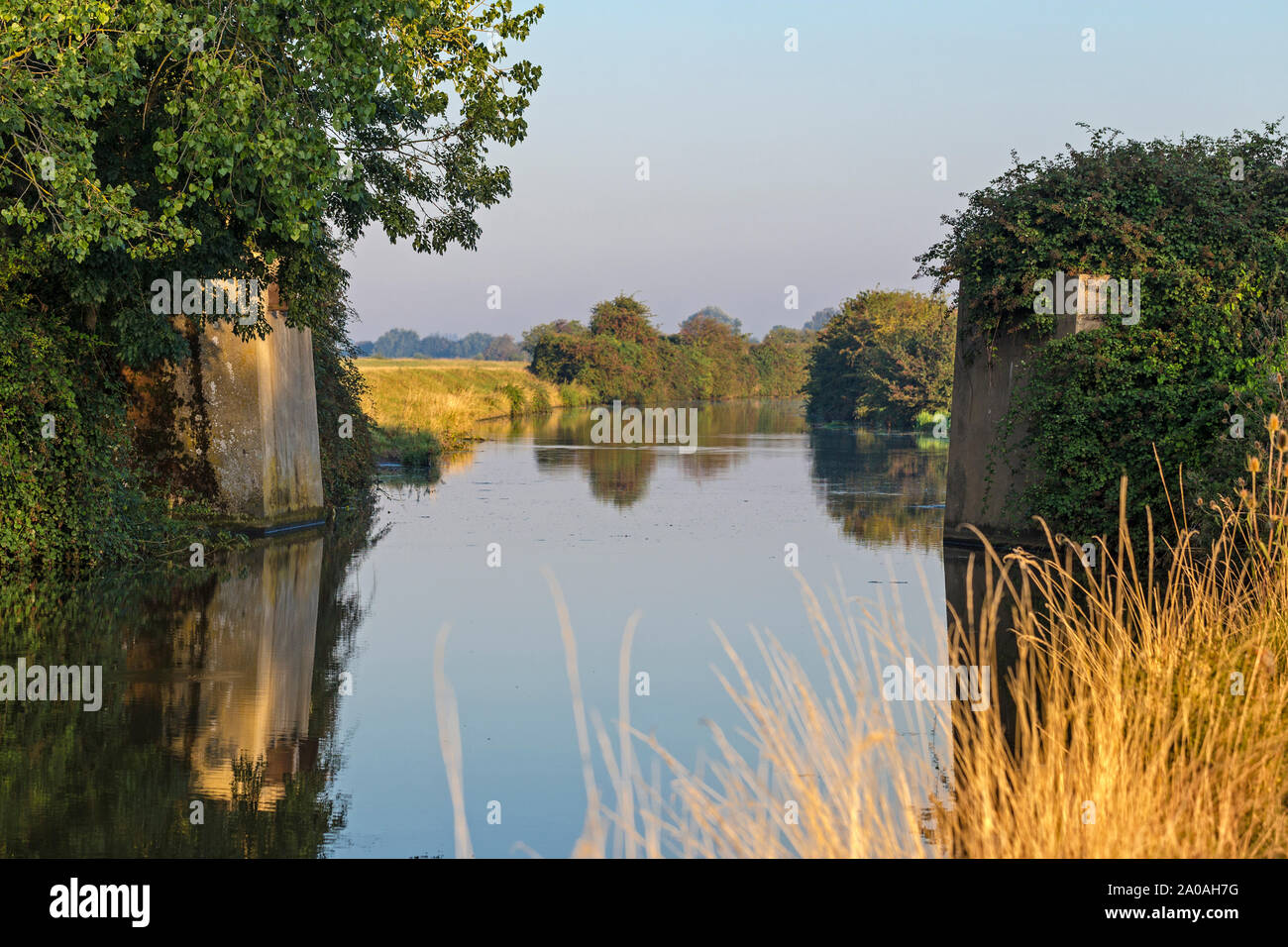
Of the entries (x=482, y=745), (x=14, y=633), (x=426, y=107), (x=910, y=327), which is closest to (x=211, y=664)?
(x=14, y=633)

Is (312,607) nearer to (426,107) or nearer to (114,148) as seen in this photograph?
(114,148)

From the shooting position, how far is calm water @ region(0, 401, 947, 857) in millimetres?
6484

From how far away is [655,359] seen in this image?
303 feet

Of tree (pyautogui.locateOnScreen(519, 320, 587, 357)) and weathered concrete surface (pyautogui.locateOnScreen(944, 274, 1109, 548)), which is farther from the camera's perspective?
tree (pyautogui.locateOnScreen(519, 320, 587, 357))

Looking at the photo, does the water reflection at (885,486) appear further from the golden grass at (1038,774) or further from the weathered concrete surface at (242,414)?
the golden grass at (1038,774)

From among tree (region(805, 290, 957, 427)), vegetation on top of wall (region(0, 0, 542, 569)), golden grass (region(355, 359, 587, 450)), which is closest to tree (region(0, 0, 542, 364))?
vegetation on top of wall (region(0, 0, 542, 569))

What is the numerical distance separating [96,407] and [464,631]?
5405mm

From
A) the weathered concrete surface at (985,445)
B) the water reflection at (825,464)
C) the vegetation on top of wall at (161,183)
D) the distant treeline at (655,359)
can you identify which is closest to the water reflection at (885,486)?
the water reflection at (825,464)

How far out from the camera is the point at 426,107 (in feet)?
53.0

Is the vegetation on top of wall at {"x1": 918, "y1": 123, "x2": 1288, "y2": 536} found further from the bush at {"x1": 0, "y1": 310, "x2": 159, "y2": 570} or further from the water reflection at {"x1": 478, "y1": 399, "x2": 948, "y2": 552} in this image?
the bush at {"x1": 0, "y1": 310, "x2": 159, "y2": 570}

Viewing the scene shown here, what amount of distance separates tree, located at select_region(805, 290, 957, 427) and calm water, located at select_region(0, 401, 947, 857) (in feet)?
106

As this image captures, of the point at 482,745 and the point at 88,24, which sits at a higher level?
the point at 88,24

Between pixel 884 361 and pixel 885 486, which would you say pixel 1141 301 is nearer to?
pixel 885 486

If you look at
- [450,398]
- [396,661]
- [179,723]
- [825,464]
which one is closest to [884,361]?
[450,398]
